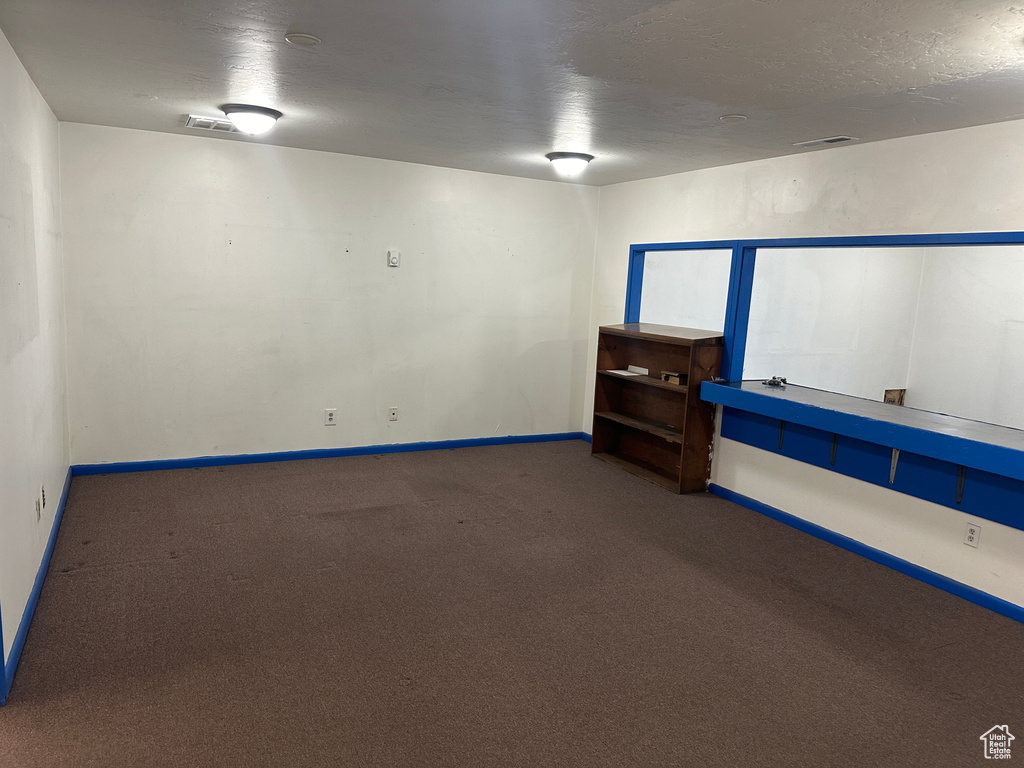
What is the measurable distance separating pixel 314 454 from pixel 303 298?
123 cm

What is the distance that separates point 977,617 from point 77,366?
216 inches

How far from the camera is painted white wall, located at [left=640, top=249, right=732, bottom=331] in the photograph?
619 centimetres

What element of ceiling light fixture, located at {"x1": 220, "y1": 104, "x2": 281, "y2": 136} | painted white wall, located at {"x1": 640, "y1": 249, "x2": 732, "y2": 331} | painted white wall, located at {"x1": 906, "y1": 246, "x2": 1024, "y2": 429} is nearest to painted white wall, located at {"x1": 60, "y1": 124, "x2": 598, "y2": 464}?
painted white wall, located at {"x1": 640, "y1": 249, "x2": 732, "y2": 331}

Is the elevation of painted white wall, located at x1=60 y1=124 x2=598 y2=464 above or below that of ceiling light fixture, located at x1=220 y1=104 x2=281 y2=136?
below

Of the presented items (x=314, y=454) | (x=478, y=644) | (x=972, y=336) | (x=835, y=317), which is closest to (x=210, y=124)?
(x=314, y=454)

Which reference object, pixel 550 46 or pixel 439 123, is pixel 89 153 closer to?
pixel 439 123

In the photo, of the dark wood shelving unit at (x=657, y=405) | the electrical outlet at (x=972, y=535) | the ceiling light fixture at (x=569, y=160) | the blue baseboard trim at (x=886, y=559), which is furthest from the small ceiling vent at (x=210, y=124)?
the electrical outlet at (x=972, y=535)

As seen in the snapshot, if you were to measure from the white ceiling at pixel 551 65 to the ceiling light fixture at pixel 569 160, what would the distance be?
0.43m

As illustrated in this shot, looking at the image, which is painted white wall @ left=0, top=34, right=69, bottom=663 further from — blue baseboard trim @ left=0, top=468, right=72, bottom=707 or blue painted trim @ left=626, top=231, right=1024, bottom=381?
blue painted trim @ left=626, top=231, right=1024, bottom=381

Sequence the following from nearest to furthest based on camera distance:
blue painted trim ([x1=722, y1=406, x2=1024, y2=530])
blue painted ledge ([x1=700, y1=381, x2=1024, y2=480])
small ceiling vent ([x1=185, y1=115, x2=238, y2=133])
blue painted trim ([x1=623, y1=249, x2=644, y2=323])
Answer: blue painted ledge ([x1=700, y1=381, x2=1024, y2=480]) < blue painted trim ([x1=722, y1=406, x2=1024, y2=530]) < small ceiling vent ([x1=185, y1=115, x2=238, y2=133]) < blue painted trim ([x1=623, y1=249, x2=644, y2=323])

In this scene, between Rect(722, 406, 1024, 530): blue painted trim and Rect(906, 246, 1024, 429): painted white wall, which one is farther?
Rect(906, 246, 1024, 429): painted white wall

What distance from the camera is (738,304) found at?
15.3 feet

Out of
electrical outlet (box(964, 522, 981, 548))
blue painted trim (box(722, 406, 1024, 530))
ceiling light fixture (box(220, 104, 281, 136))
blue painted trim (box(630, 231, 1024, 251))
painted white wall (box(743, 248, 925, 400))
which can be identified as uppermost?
ceiling light fixture (box(220, 104, 281, 136))

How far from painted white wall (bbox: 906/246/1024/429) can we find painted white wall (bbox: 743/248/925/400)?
15 cm
